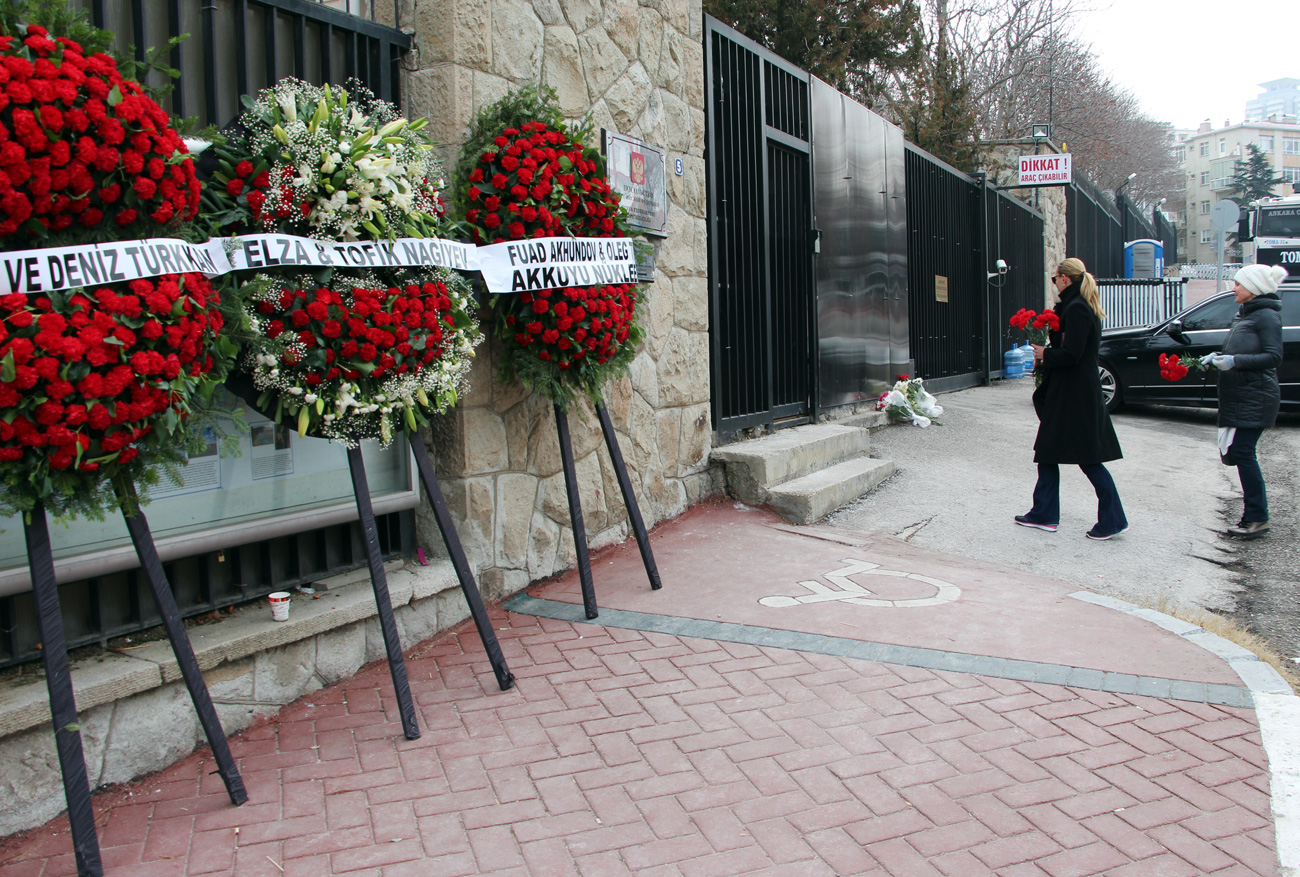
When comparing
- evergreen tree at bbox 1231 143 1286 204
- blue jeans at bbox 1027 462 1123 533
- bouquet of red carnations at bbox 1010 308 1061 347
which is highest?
evergreen tree at bbox 1231 143 1286 204

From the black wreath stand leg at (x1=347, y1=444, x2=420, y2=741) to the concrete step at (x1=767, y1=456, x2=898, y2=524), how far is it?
3.58 meters

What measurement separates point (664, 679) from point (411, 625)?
121 cm

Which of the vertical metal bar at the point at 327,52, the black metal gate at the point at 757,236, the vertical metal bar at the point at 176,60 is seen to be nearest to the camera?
the vertical metal bar at the point at 176,60

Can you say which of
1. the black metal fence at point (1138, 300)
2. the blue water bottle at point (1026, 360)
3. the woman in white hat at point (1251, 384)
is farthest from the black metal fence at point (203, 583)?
the black metal fence at point (1138, 300)

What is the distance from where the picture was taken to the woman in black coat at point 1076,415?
6.49 metres

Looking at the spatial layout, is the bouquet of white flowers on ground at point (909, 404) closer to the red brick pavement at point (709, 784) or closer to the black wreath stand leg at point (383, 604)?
the red brick pavement at point (709, 784)

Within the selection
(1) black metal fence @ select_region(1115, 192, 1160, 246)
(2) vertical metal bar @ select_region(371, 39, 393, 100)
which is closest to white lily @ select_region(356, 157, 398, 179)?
(2) vertical metal bar @ select_region(371, 39, 393, 100)

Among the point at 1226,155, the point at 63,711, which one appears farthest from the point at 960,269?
the point at 1226,155

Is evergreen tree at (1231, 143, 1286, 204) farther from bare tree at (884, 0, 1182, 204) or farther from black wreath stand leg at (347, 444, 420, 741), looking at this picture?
black wreath stand leg at (347, 444, 420, 741)

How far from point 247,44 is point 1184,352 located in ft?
37.3

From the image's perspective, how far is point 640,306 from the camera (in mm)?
5762

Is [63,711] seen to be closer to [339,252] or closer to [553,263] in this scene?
[339,252]

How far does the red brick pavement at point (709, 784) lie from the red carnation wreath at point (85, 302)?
1.15 metres

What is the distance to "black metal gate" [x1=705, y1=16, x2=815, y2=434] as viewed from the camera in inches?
285
